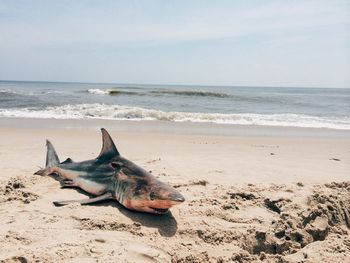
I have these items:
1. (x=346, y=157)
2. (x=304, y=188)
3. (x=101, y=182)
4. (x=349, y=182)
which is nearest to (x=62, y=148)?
(x=101, y=182)

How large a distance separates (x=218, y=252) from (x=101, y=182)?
1.95m

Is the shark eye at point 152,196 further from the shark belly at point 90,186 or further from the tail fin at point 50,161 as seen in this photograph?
the tail fin at point 50,161

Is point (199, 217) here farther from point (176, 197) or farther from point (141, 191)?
point (141, 191)

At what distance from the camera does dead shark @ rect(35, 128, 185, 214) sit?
421 cm

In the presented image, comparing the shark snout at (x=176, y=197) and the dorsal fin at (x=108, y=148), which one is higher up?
the dorsal fin at (x=108, y=148)

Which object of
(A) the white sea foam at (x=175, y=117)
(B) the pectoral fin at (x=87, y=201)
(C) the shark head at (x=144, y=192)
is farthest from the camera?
(A) the white sea foam at (x=175, y=117)

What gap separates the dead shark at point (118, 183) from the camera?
421 centimetres

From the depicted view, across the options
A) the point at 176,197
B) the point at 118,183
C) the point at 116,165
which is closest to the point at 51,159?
the point at 116,165

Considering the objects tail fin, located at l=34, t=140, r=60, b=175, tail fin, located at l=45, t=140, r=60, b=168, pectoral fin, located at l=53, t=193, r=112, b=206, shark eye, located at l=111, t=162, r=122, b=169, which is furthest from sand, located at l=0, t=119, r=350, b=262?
shark eye, located at l=111, t=162, r=122, b=169

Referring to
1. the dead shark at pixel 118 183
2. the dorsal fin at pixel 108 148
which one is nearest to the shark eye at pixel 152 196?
the dead shark at pixel 118 183

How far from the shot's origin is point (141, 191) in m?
4.37

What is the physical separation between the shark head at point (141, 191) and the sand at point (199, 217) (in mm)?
128

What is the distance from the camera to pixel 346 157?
29.3 feet

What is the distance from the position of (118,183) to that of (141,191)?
1.56 ft
